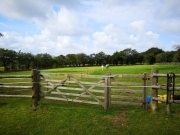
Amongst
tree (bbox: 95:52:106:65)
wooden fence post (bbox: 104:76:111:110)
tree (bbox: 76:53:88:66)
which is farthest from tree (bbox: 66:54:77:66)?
wooden fence post (bbox: 104:76:111:110)

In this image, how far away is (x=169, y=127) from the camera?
778 cm

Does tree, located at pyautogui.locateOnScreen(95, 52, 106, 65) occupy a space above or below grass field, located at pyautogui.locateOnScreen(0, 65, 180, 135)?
above

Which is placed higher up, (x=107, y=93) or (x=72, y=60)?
(x=72, y=60)

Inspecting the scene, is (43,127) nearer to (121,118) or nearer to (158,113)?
(121,118)

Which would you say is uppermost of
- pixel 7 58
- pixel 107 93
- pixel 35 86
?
pixel 7 58

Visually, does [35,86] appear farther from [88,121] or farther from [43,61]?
[43,61]

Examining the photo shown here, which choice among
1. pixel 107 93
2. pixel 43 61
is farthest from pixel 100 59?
pixel 107 93

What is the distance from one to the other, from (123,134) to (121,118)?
1.34 meters

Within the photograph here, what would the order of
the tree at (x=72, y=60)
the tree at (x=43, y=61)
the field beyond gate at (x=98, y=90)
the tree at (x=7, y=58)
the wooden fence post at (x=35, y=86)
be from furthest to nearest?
the tree at (x=72, y=60)
the tree at (x=43, y=61)
the tree at (x=7, y=58)
the wooden fence post at (x=35, y=86)
the field beyond gate at (x=98, y=90)

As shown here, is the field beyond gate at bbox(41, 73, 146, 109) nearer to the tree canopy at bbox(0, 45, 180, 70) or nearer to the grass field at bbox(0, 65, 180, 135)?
the grass field at bbox(0, 65, 180, 135)

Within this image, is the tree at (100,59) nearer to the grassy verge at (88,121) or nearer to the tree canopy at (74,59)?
the tree canopy at (74,59)

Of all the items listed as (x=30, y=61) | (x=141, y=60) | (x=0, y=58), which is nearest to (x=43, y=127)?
(x=0, y=58)

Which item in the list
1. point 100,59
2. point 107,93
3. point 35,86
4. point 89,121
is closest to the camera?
point 89,121

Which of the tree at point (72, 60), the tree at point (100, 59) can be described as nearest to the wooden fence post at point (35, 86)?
the tree at point (72, 60)
